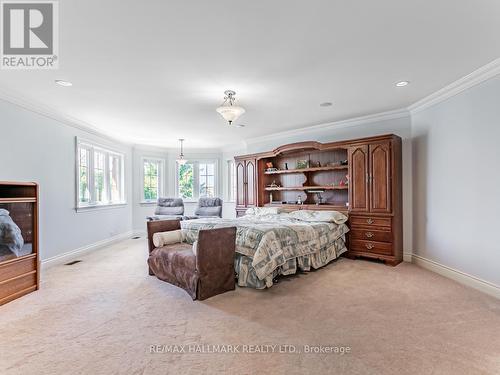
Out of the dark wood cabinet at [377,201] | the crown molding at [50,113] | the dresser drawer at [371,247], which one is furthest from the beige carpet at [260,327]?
the crown molding at [50,113]

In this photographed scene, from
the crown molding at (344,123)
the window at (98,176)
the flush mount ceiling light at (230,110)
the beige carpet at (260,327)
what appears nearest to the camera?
the beige carpet at (260,327)

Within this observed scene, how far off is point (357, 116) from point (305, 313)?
12.2ft

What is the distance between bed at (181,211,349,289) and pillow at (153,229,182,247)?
0.33 feet

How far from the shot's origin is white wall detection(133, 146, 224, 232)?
296 inches

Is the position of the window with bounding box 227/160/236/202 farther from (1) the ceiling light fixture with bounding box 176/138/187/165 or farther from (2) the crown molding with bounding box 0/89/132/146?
(2) the crown molding with bounding box 0/89/132/146

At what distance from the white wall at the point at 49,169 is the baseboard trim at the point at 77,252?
63mm

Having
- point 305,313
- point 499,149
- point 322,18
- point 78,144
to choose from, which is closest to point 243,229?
point 305,313

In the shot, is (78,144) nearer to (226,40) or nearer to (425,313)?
(226,40)

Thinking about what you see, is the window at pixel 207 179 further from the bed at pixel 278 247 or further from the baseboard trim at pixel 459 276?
the baseboard trim at pixel 459 276

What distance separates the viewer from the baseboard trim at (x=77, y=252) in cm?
429

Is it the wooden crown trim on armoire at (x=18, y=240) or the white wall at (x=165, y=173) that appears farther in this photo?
the white wall at (x=165, y=173)

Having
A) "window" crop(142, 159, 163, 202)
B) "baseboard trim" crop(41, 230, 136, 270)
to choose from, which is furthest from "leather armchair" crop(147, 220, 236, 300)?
"window" crop(142, 159, 163, 202)

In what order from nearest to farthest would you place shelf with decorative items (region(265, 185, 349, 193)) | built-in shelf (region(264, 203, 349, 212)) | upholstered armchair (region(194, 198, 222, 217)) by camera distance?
built-in shelf (region(264, 203, 349, 212))
shelf with decorative items (region(265, 185, 349, 193))
upholstered armchair (region(194, 198, 222, 217))

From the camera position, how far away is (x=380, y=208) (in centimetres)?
437
